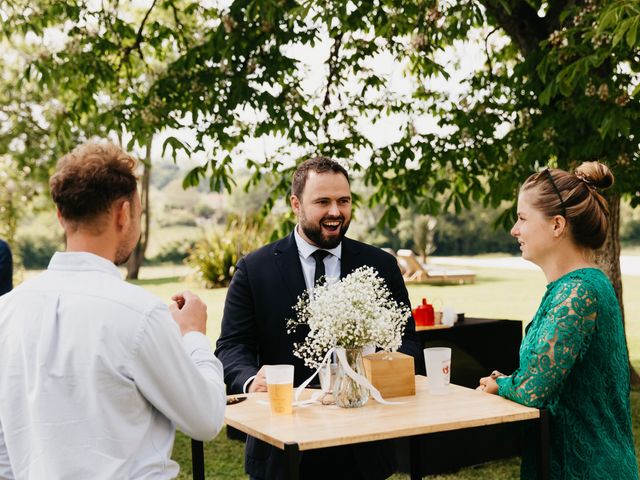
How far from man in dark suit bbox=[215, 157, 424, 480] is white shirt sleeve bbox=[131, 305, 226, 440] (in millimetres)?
1356

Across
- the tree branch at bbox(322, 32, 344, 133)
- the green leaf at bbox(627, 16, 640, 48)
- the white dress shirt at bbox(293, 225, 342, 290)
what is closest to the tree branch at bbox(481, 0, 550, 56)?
the tree branch at bbox(322, 32, 344, 133)

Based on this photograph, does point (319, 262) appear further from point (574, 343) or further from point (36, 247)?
point (36, 247)

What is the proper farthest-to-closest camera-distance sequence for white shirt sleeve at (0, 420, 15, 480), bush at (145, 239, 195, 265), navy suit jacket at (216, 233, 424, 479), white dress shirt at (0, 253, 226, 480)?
bush at (145, 239, 195, 265), navy suit jacket at (216, 233, 424, 479), white shirt sleeve at (0, 420, 15, 480), white dress shirt at (0, 253, 226, 480)

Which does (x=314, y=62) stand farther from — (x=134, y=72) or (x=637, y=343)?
(x=637, y=343)

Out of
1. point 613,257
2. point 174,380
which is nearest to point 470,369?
point 613,257

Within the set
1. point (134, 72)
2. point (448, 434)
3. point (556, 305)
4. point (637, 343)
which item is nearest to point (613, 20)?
point (556, 305)

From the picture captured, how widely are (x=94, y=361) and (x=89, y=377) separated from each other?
41 millimetres

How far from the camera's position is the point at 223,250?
21984 mm

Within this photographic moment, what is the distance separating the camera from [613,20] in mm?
4504

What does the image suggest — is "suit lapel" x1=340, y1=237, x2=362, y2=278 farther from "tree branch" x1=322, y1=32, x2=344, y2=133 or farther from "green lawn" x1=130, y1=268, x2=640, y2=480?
"tree branch" x1=322, y1=32, x2=344, y2=133

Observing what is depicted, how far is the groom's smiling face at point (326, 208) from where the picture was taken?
11.5 feet

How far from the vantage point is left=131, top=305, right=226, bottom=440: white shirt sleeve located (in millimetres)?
1833

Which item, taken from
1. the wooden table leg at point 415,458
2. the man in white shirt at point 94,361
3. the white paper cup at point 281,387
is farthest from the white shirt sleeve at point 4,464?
the wooden table leg at point 415,458

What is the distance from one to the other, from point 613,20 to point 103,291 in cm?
367
